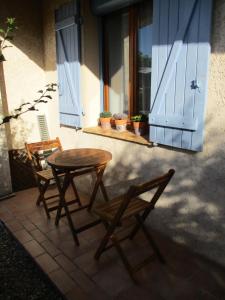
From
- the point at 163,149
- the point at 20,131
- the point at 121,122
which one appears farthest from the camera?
the point at 20,131

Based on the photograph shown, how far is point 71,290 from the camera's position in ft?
7.07

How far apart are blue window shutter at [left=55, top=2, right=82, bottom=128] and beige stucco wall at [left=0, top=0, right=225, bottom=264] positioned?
103mm

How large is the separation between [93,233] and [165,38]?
6.96 feet

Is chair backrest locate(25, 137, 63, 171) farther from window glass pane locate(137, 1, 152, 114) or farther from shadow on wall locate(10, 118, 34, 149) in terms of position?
window glass pane locate(137, 1, 152, 114)

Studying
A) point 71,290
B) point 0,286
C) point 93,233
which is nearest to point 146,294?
point 71,290

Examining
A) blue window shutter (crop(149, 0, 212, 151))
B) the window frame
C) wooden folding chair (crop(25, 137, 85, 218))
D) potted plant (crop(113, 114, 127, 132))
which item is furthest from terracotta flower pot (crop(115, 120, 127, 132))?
wooden folding chair (crop(25, 137, 85, 218))

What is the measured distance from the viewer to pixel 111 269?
7.84 feet

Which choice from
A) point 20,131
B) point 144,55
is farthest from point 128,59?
point 20,131

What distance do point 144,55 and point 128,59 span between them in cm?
27

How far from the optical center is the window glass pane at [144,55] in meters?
2.99

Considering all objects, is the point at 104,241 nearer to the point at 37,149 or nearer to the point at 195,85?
the point at 195,85

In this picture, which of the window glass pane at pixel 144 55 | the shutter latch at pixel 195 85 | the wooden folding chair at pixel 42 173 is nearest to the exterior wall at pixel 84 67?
the wooden folding chair at pixel 42 173

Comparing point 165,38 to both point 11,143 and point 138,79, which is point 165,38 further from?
point 11,143

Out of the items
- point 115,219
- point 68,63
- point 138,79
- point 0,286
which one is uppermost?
point 68,63
